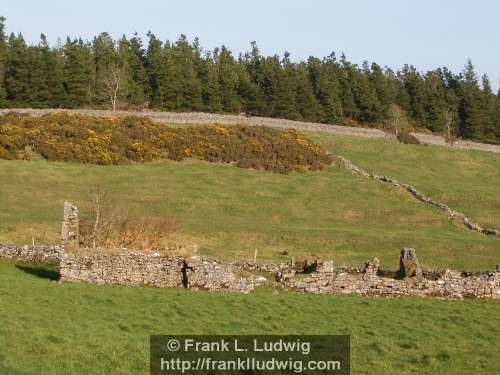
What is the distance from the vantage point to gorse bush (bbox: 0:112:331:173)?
60031 millimetres

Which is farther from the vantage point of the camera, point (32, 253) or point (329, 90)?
point (329, 90)

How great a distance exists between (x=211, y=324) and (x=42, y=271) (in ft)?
38.4

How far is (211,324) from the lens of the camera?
19.3 meters

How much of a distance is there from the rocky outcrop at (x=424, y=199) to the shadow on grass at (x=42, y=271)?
30.1m

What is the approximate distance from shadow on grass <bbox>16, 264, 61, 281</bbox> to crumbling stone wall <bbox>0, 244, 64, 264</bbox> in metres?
1.06

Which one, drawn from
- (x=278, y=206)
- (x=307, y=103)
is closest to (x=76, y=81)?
(x=307, y=103)

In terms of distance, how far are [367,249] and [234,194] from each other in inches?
583

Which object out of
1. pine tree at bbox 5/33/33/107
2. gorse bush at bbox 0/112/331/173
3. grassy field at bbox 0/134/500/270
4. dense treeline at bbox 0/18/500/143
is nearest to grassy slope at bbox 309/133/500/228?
grassy field at bbox 0/134/500/270

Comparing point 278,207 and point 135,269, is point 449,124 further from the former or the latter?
point 135,269

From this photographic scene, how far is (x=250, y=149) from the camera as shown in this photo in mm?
65812

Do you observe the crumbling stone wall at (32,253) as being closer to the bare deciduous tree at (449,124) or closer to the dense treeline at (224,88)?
the dense treeline at (224,88)

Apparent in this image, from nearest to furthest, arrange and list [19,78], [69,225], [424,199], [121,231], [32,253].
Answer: [69,225]
[32,253]
[121,231]
[424,199]
[19,78]

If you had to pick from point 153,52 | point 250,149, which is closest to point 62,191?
point 250,149

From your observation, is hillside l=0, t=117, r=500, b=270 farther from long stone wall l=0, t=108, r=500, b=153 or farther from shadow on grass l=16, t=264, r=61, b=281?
long stone wall l=0, t=108, r=500, b=153
